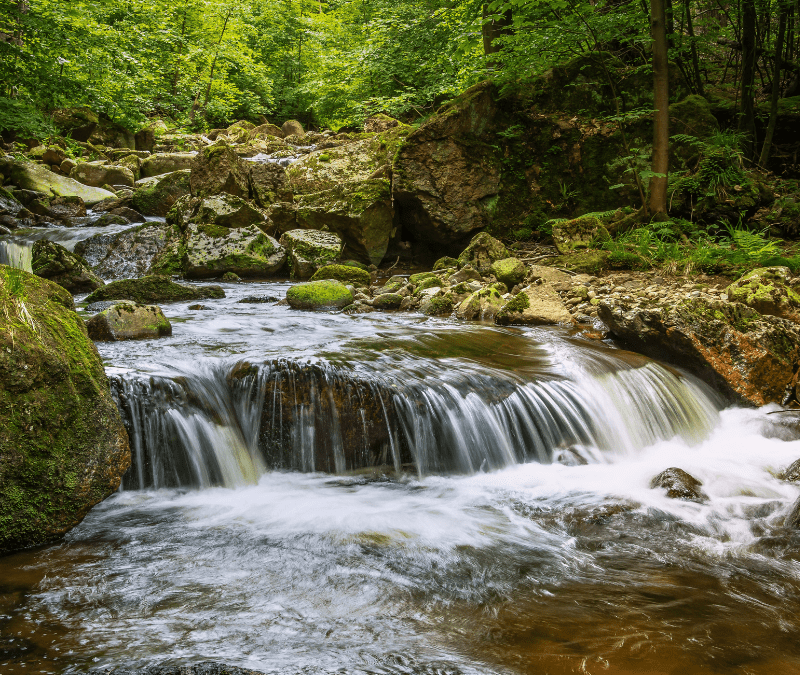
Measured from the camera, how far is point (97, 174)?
1705cm

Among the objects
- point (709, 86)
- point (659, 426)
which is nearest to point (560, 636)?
point (659, 426)

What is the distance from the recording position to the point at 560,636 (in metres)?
2.35

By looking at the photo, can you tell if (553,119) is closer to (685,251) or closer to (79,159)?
(685,251)

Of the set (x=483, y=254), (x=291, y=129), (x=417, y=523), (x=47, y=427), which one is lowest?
(x=417, y=523)

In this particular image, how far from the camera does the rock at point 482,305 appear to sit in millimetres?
7914

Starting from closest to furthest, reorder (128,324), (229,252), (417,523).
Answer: (417,523) < (128,324) < (229,252)

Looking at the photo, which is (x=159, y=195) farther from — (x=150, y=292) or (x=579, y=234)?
(x=579, y=234)

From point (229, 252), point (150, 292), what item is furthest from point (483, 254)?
Answer: point (150, 292)

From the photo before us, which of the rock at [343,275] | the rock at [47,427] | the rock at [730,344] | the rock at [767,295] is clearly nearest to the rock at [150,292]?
the rock at [343,275]

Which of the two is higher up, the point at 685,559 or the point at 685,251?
the point at 685,251

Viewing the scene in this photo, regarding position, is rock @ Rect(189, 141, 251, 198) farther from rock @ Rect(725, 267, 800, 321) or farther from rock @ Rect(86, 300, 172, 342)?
rock @ Rect(725, 267, 800, 321)

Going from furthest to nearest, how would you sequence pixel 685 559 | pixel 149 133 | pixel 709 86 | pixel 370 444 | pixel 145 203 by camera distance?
pixel 149 133
pixel 145 203
pixel 709 86
pixel 370 444
pixel 685 559

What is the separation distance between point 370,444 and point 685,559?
97.1 inches

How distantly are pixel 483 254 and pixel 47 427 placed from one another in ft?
26.0
